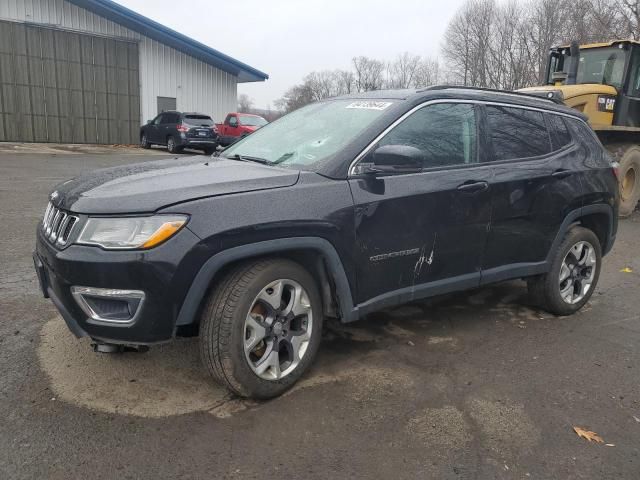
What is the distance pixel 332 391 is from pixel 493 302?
2334 mm

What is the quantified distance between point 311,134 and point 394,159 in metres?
0.81

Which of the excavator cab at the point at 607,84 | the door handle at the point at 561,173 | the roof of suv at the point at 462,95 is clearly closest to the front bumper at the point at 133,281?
the roof of suv at the point at 462,95

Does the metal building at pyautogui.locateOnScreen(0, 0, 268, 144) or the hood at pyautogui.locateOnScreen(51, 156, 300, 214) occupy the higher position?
the metal building at pyautogui.locateOnScreen(0, 0, 268, 144)

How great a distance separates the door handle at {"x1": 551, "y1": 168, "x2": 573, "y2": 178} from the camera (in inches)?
166

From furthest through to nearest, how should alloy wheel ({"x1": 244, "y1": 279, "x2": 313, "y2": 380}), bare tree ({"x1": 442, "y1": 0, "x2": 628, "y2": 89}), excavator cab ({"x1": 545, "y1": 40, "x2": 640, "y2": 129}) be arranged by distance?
bare tree ({"x1": 442, "y1": 0, "x2": 628, "y2": 89}), excavator cab ({"x1": 545, "y1": 40, "x2": 640, "y2": 129}), alloy wheel ({"x1": 244, "y1": 279, "x2": 313, "y2": 380})

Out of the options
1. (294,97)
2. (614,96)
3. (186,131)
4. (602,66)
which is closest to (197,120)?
(186,131)

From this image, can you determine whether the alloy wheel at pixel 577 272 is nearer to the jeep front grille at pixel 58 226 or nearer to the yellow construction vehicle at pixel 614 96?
the jeep front grille at pixel 58 226

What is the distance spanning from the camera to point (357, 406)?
3012 mm

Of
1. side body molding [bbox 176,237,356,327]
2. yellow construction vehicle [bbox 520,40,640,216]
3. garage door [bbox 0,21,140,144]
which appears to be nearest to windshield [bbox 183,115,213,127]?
garage door [bbox 0,21,140,144]

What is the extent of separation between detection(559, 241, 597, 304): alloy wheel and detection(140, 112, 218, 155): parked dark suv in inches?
721

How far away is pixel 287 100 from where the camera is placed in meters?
89.9

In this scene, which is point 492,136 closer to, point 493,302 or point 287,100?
point 493,302

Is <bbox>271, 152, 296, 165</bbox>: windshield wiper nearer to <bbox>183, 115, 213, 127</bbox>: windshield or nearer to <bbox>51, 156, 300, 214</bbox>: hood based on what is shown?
<bbox>51, 156, 300, 214</bbox>: hood

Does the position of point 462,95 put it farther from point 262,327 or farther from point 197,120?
point 197,120
